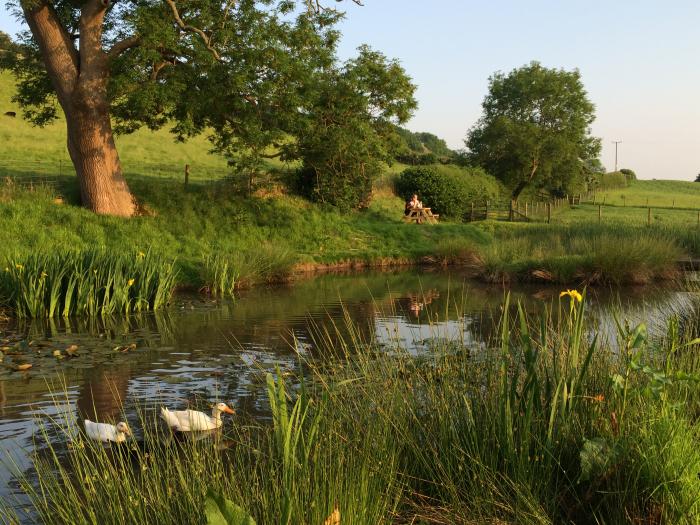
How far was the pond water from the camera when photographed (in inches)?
302

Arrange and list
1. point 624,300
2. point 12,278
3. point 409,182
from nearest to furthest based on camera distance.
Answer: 1. point 12,278
2. point 624,300
3. point 409,182

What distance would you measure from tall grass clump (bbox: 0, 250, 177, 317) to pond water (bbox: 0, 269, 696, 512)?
16.3 inches

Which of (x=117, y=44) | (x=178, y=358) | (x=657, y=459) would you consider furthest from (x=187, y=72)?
(x=657, y=459)

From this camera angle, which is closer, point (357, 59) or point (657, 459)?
point (657, 459)

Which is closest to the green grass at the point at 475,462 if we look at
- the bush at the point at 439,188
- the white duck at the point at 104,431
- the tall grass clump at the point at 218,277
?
the white duck at the point at 104,431

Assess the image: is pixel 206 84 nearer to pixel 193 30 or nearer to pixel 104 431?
pixel 193 30

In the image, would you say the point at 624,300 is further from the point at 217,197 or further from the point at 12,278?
the point at 217,197

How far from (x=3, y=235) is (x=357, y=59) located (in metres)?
14.8

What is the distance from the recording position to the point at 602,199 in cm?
5916

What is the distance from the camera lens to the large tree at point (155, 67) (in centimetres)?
2088

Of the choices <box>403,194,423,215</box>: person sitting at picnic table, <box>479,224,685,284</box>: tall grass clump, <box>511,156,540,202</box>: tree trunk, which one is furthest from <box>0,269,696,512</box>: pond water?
<box>511,156,540,202</box>: tree trunk

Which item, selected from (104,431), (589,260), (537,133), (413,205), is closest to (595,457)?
(104,431)

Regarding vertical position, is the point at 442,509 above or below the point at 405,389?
below

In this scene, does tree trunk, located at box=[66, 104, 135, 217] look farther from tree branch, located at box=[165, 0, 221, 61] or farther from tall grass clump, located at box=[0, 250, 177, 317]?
tall grass clump, located at box=[0, 250, 177, 317]
